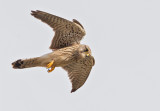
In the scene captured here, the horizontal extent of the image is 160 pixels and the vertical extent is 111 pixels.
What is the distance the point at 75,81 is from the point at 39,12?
3398 millimetres

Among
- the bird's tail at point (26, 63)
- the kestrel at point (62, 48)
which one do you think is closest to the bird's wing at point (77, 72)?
the kestrel at point (62, 48)

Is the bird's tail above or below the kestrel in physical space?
below

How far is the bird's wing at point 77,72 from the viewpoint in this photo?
15.8 m

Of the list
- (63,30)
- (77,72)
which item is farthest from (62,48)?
(77,72)

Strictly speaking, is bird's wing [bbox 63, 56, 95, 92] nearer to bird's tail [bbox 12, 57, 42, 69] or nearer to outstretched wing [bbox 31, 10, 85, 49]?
outstretched wing [bbox 31, 10, 85, 49]

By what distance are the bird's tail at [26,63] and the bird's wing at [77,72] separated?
6.11 feet

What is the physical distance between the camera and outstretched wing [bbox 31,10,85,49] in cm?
1394

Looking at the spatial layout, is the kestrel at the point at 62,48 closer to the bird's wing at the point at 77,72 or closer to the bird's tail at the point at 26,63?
the bird's tail at the point at 26,63

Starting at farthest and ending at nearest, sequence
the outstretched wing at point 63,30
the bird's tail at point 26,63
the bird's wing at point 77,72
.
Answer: the bird's wing at point 77,72 → the outstretched wing at point 63,30 → the bird's tail at point 26,63

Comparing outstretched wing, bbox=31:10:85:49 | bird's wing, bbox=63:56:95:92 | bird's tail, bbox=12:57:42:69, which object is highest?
outstretched wing, bbox=31:10:85:49

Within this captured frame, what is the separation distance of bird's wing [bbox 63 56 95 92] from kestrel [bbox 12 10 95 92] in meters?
0.24

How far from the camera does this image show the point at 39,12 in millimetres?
13562

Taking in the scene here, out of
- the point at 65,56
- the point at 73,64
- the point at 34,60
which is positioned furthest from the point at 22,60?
the point at 73,64

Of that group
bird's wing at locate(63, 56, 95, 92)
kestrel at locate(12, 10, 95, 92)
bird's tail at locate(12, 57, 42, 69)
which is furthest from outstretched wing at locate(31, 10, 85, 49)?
bird's wing at locate(63, 56, 95, 92)
